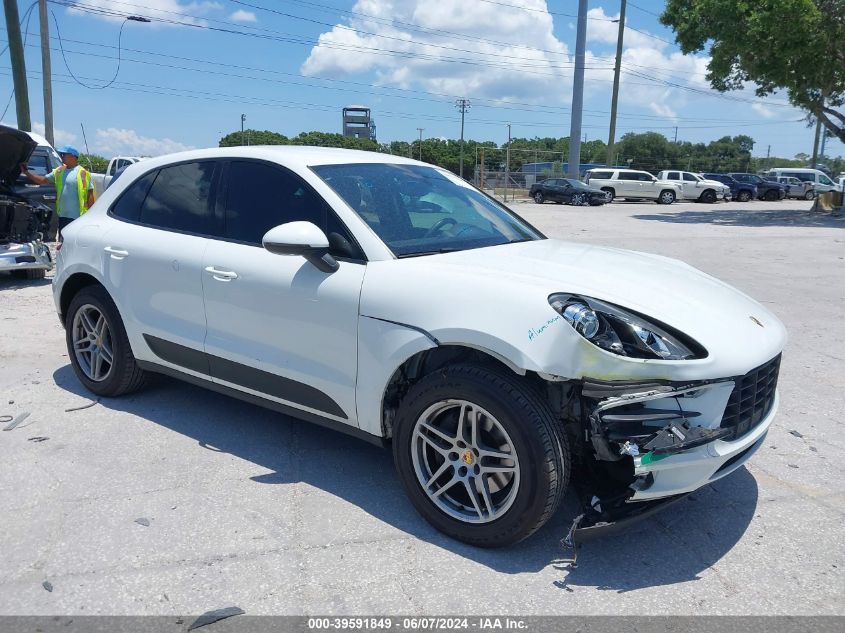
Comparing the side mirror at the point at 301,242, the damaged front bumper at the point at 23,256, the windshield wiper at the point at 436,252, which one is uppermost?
the side mirror at the point at 301,242

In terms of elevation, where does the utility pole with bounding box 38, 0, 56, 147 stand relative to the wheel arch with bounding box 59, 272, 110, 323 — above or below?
above

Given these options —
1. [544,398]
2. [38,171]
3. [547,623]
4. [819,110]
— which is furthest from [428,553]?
[819,110]

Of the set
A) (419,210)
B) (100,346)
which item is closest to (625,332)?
(419,210)

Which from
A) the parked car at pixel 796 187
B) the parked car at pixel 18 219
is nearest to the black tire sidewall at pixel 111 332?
the parked car at pixel 18 219

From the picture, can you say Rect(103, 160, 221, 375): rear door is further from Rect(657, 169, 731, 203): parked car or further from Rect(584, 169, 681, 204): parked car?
Rect(657, 169, 731, 203): parked car

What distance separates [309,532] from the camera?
3.21 meters

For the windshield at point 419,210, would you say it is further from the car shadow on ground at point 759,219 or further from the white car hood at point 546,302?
the car shadow on ground at point 759,219

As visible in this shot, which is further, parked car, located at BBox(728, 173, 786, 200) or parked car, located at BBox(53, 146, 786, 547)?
parked car, located at BBox(728, 173, 786, 200)

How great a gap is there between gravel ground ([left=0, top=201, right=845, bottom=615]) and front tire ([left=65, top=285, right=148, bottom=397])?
0.16m

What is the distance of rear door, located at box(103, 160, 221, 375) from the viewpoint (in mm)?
4117

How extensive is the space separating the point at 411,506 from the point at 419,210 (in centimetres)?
162

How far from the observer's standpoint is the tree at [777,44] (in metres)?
22.5

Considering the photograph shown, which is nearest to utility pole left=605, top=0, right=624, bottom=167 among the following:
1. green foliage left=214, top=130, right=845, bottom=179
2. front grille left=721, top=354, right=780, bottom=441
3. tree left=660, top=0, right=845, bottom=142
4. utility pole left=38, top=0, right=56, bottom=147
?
green foliage left=214, top=130, right=845, bottom=179

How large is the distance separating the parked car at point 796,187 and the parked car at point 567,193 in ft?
51.8
